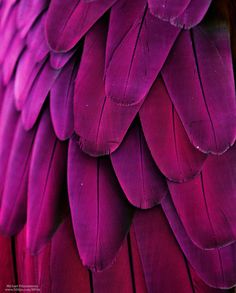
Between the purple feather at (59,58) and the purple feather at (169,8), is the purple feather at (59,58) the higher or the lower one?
the lower one

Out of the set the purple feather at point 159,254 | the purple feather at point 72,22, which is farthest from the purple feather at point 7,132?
the purple feather at point 159,254

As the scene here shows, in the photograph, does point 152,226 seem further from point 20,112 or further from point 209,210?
point 20,112

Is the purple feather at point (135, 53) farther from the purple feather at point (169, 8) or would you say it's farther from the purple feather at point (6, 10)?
the purple feather at point (6, 10)

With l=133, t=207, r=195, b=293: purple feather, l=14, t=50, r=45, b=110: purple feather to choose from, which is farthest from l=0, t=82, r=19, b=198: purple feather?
l=133, t=207, r=195, b=293: purple feather

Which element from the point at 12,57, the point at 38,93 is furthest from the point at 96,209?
the point at 12,57

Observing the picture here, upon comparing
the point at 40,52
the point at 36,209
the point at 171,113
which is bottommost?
the point at 36,209

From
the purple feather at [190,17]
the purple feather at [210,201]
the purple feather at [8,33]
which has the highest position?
the purple feather at [8,33]

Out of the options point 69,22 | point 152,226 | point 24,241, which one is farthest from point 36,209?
point 69,22
